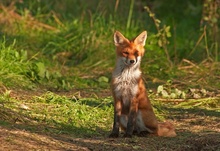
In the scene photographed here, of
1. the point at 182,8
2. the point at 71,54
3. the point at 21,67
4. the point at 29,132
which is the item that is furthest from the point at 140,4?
the point at 29,132

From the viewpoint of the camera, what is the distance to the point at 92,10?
13211mm

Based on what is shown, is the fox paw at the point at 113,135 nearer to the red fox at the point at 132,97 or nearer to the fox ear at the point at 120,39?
the red fox at the point at 132,97

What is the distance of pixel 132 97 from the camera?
6875 millimetres

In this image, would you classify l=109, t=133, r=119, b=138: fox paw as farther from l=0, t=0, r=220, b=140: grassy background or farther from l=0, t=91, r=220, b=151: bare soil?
l=0, t=0, r=220, b=140: grassy background

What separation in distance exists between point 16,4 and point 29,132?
7.15 m

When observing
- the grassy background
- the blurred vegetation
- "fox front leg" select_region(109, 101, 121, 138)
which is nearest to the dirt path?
"fox front leg" select_region(109, 101, 121, 138)

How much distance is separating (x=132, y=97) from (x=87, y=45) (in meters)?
4.43

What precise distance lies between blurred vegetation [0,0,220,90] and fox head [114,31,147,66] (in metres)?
2.23

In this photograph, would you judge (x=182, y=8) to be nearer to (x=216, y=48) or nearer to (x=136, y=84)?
(x=216, y=48)

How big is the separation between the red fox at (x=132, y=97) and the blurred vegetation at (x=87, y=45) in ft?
7.42

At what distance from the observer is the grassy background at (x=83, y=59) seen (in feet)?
25.2

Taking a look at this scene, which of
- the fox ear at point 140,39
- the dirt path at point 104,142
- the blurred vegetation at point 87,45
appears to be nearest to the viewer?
the dirt path at point 104,142

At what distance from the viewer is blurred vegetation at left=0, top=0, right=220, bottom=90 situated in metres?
9.73

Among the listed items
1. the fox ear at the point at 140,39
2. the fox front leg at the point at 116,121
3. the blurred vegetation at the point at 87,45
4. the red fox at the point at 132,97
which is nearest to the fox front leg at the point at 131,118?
the red fox at the point at 132,97
